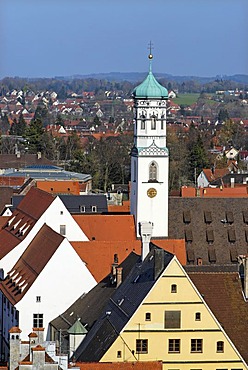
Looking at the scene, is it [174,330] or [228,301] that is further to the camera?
[228,301]

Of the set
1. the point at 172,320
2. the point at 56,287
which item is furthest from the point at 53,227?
the point at 172,320

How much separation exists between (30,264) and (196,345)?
15.3 metres

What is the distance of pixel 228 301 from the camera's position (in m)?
44.9

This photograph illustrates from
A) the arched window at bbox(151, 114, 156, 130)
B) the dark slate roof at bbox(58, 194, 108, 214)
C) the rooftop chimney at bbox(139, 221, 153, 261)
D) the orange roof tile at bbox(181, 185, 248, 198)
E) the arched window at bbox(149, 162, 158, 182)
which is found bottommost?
the dark slate roof at bbox(58, 194, 108, 214)

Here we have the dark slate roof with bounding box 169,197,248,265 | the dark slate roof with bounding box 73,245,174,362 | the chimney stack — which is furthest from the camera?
the dark slate roof with bounding box 169,197,248,265

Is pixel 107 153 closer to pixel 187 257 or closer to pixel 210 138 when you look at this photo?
pixel 210 138

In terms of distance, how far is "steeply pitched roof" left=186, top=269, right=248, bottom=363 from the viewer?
144ft

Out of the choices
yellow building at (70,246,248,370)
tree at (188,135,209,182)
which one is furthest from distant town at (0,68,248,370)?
tree at (188,135,209,182)

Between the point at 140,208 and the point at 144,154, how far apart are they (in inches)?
107

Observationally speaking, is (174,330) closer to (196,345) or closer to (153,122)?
(196,345)

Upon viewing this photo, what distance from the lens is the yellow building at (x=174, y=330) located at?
4241cm

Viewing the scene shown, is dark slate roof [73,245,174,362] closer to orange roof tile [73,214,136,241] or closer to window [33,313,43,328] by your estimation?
window [33,313,43,328]

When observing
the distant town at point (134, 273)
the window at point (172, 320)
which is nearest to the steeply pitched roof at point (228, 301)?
the distant town at point (134, 273)

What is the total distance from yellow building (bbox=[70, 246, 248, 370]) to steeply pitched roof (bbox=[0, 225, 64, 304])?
40.3 feet
